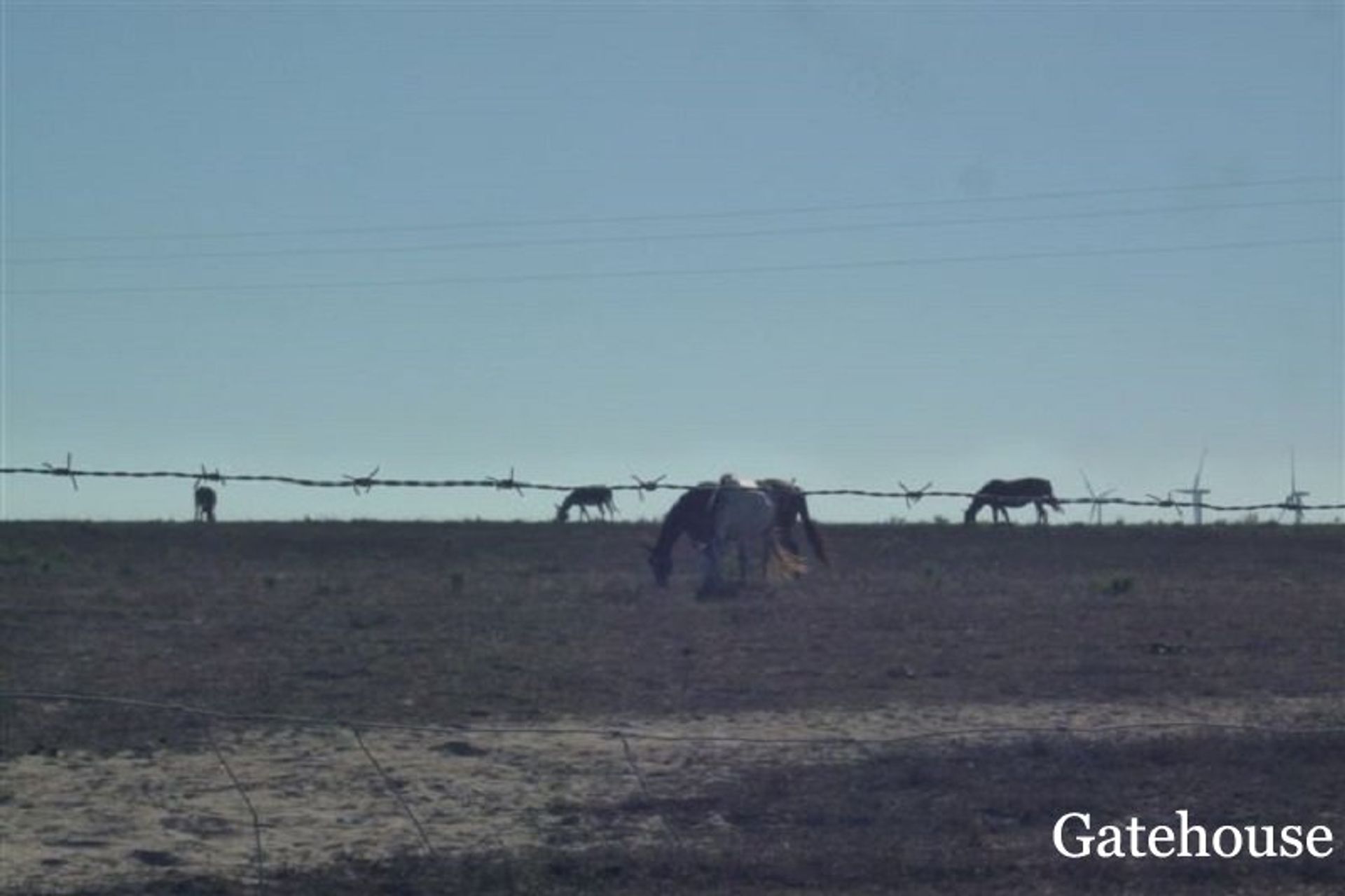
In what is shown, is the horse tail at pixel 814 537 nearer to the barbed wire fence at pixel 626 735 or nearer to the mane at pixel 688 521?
the mane at pixel 688 521

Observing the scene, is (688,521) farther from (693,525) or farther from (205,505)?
(205,505)

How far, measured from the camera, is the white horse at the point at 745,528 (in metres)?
28.3

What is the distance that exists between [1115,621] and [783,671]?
5.15 meters

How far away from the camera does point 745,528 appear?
1134 inches

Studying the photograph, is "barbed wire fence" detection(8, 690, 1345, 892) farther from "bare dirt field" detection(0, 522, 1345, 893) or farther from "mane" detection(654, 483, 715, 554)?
"mane" detection(654, 483, 715, 554)

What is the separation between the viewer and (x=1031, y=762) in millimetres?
13023

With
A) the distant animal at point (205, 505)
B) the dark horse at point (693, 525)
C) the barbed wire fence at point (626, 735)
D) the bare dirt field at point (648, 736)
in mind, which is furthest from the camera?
the distant animal at point (205, 505)

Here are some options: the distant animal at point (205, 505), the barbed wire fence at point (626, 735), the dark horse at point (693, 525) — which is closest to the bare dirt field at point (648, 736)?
the barbed wire fence at point (626, 735)

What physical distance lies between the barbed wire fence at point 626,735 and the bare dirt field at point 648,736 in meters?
0.04

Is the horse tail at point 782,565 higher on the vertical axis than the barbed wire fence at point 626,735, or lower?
higher

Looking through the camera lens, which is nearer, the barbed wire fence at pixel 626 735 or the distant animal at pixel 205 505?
the barbed wire fence at pixel 626 735

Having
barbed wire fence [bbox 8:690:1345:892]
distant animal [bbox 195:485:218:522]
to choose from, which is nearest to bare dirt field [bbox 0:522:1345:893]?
barbed wire fence [bbox 8:690:1345:892]

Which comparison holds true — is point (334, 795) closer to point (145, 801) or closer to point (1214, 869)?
point (145, 801)

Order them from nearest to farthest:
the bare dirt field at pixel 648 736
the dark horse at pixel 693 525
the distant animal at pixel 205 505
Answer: the bare dirt field at pixel 648 736
the dark horse at pixel 693 525
the distant animal at pixel 205 505
